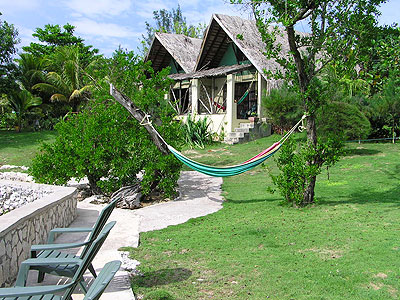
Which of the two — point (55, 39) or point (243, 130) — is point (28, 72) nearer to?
point (55, 39)

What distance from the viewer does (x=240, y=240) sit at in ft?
14.6

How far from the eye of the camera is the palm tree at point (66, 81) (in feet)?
66.9

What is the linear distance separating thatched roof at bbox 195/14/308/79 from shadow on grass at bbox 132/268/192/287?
11016 mm

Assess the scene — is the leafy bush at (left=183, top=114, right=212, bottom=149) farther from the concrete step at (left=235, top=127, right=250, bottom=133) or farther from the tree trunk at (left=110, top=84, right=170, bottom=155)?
the tree trunk at (left=110, top=84, right=170, bottom=155)

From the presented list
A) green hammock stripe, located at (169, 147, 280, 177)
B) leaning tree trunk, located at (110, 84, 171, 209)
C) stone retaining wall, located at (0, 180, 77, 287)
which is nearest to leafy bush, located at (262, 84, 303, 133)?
leaning tree trunk, located at (110, 84, 171, 209)

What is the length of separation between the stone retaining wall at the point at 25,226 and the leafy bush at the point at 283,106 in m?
8.33

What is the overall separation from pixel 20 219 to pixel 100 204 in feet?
10.9

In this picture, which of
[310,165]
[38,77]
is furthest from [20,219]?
[38,77]

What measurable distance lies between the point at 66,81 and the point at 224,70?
9772 mm

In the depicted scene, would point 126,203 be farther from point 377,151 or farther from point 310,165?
point 377,151

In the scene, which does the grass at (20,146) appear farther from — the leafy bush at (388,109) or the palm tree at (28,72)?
the leafy bush at (388,109)

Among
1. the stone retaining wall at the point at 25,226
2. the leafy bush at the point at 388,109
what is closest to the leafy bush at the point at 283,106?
the leafy bush at the point at 388,109

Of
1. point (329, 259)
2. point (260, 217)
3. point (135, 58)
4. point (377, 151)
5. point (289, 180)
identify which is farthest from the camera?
point (377, 151)

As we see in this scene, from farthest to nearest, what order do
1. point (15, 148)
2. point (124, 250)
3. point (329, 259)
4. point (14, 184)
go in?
point (15, 148) < point (14, 184) < point (124, 250) < point (329, 259)
